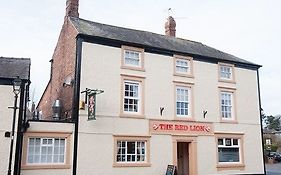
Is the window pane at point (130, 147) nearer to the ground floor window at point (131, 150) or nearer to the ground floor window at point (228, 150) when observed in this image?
the ground floor window at point (131, 150)

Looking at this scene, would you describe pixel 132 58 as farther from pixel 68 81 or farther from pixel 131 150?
pixel 131 150

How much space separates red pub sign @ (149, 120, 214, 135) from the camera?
19.0 meters

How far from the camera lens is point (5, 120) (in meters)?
14.4

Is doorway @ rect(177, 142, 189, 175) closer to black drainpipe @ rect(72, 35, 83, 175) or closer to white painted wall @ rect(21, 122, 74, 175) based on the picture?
black drainpipe @ rect(72, 35, 83, 175)

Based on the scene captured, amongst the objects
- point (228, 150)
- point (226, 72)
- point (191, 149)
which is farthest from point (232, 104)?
point (191, 149)

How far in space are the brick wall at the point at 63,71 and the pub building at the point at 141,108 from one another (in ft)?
0.22

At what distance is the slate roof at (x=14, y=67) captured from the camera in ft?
49.7

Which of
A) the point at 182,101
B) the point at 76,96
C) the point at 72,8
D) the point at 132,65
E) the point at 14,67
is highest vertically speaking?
the point at 72,8

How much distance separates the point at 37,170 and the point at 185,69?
10.7 m

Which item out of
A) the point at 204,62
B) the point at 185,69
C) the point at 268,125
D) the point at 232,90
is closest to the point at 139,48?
the point at 185,69

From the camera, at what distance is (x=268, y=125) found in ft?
277

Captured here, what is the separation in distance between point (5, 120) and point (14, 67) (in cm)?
278

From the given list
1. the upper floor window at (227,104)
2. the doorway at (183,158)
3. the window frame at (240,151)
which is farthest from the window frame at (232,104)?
the doorway at (183,158)

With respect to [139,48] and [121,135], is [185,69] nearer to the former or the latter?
[139,48]
